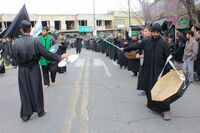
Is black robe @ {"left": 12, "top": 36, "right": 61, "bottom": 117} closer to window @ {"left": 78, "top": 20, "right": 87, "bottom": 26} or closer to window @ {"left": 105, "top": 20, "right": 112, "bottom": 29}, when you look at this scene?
window @ {"left": 78, "top": 20, "right": 87, "bottom": 26}

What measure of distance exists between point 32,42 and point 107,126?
211cm

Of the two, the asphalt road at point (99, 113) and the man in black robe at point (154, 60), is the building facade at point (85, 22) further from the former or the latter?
the man in black robe at point (154, 60)

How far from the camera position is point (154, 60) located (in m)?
6.96

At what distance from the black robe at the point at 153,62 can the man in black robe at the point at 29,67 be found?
5.79 ft

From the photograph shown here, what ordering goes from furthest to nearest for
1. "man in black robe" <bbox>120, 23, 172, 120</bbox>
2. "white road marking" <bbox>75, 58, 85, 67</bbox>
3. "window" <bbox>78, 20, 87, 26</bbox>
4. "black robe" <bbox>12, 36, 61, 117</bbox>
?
1. "window" <bbox>78, 20, 87, 26</bbox>
2. "white road marking" <bbox>75, 58, 85, 67</bbox>
3. "man in black robe" <bbox>120, 23, 172, 120</bbox>
4. "black robe" <bbox>12, 36, 61, 117</bbox>

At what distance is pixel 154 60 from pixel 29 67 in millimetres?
2450

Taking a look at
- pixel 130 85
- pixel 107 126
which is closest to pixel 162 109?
pixel 107 126

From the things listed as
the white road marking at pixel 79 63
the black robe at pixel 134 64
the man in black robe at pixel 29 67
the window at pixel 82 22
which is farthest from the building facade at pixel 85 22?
the man in black robe at pixel 29 67

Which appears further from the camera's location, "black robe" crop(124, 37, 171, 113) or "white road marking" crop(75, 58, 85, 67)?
"white road marking" crop(75, 58, 85, 67)

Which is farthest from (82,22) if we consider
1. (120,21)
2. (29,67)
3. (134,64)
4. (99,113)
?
(29,67)

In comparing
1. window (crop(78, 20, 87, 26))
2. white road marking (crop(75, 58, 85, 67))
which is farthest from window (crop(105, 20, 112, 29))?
white road marking (crop(75, 58, 85, 67))

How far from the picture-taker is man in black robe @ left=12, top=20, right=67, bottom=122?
21.7 ft

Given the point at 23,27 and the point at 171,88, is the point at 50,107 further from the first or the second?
the point at 171,88

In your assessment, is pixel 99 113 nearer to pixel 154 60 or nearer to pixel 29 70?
pixel 154 60
